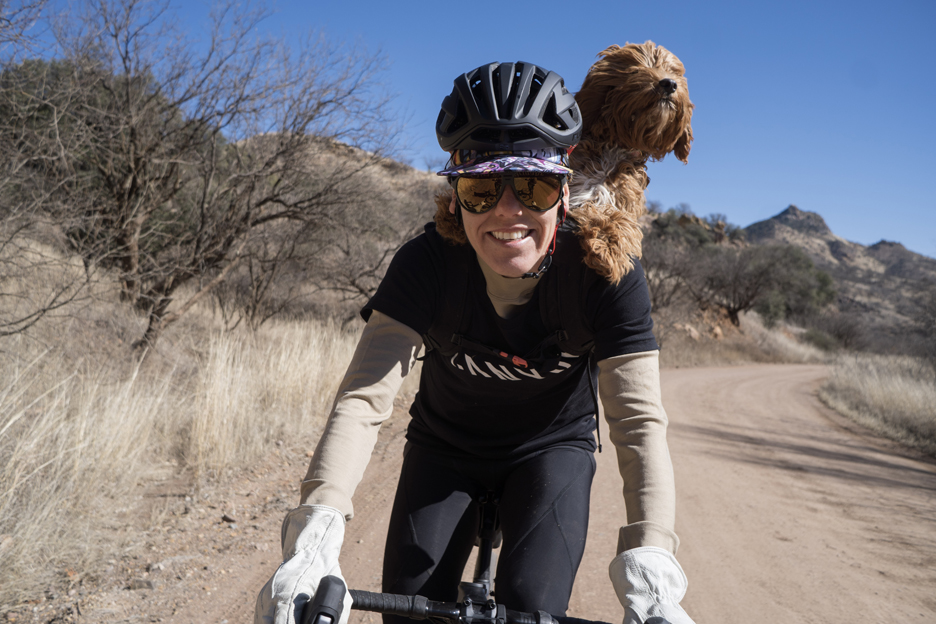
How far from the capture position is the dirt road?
11.0ft

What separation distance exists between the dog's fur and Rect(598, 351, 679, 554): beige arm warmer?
0.99ft

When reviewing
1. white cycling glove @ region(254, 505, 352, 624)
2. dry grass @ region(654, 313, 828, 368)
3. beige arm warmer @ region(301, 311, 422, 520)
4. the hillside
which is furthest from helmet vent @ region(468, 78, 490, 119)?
the hillside

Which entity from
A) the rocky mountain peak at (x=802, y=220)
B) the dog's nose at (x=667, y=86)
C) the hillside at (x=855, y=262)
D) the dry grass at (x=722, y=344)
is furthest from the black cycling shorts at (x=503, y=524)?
the rocky mountain peak at (x=802, y=220)

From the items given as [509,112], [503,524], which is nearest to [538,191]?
[509,112]

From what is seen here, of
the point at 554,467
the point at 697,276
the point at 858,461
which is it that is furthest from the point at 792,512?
the point at 697,276

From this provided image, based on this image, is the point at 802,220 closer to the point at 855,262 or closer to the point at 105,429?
the point at 855,262

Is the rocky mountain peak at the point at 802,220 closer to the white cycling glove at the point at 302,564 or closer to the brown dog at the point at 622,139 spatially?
the brown dog at the point at 622,139

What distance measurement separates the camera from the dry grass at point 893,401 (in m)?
8.49

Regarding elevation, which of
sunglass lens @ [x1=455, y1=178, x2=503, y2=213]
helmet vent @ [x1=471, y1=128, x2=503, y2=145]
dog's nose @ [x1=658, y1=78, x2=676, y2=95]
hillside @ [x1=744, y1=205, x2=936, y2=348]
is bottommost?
sunglass lens @ [x1=455, y1=178, x2=503, y2=213]

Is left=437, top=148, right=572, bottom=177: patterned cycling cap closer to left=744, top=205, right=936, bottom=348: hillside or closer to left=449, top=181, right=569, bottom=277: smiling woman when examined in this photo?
left=449, top=181, right=569, bottom=277: smiling woman

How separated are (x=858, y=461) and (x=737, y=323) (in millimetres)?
25526

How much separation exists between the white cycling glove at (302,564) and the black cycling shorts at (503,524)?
1.22 feet

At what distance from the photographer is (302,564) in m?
1.46

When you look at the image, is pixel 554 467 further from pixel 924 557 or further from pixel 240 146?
pixel 240 146
